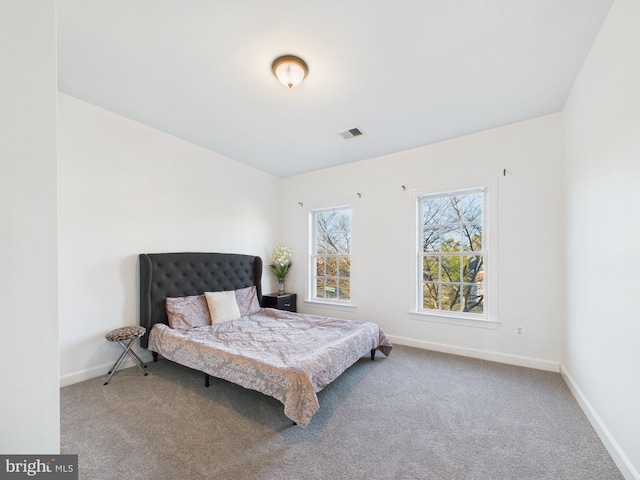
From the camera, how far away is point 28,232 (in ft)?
2.57

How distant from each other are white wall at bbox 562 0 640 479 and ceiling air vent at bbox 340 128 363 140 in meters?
2.02

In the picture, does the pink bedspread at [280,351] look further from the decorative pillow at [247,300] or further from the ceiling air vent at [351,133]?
the ceiling air vent at [351,133]

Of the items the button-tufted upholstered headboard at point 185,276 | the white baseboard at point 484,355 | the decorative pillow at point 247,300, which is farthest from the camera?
the decorative pillow at point 247,300

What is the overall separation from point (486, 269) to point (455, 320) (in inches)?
29.0

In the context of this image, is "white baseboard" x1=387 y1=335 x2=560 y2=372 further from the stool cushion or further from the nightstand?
the stool cushion

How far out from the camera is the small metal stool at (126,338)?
2693 millimetres

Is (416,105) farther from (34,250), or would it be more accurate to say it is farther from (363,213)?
(34,250)

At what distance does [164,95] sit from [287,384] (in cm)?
280

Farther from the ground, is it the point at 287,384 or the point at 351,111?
the point at 351,111

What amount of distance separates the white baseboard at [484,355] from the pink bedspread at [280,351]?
0.64 meters

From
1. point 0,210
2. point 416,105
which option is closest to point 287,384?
point 0,210

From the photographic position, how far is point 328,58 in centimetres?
217

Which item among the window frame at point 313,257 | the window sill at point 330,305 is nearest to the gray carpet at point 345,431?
the window sill at point 330,305

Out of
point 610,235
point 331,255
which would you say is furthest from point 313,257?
point 610,235
